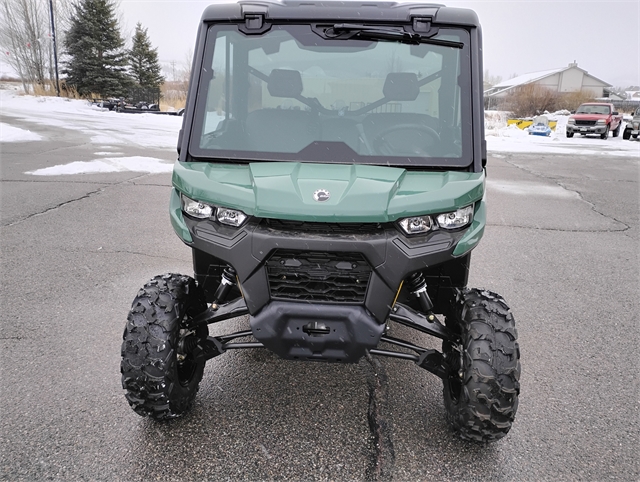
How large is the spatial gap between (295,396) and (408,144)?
161 centimetres

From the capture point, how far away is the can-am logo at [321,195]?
2311 mm

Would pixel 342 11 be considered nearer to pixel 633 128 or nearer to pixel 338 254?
pixel 338 254

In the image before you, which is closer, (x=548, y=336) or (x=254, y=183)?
(x=254, y=183)

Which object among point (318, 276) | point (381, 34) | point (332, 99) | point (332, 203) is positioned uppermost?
point (381, 34)

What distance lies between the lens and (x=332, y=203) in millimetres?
2287

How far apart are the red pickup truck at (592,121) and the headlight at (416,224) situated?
28636 mm

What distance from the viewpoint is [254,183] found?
241 centimetres

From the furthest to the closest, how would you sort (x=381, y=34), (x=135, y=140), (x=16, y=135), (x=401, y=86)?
(x=135, y=140), (x=16, y=135), (x=401, y=86), (x=381, y=34)

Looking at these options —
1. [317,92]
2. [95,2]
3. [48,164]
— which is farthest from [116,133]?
[95,2]

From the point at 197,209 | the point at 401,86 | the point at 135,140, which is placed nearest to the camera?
the point at 197,209

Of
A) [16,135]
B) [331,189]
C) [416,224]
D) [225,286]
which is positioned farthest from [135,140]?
[416,224]

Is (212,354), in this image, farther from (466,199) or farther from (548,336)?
(548,336)

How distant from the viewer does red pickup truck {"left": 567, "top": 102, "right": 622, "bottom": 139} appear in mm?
26891

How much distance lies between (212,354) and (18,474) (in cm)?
102
